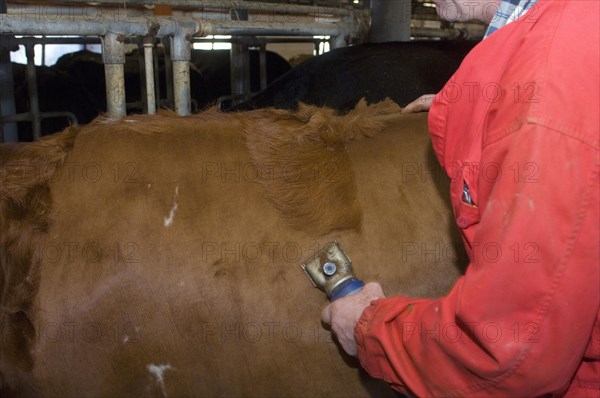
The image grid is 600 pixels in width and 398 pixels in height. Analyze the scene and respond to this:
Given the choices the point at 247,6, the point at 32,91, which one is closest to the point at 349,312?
the point at 247,6

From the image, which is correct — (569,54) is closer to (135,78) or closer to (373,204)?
(373,204)

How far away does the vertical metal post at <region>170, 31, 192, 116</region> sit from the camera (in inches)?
97.4

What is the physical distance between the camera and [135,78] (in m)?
5.96

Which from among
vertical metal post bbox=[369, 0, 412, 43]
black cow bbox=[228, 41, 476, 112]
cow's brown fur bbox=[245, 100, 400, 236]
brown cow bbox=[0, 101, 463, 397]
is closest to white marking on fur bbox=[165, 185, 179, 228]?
brown cow bbox=[0, 101, 463, 397]

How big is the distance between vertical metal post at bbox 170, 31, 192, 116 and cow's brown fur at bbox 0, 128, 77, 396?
3.40 ft

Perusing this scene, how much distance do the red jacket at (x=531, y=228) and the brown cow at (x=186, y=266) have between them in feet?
1.57

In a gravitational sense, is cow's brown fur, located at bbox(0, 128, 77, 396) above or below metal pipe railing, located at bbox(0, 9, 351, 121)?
below

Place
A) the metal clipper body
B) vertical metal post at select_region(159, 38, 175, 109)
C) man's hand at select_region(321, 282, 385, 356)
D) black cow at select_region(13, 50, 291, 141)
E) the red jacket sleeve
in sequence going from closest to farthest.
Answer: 1. the red jacket sleeve
2. man's hand at select_region(321, 282, 385, 356)
3. the metal clipper body
4. vertical metal post at select_region(159, 38, 175, 109)
5. black cow at select_region(13, 50, 291, 141)

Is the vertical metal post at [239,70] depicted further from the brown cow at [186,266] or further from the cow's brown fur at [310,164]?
the brown cow at [186,266]

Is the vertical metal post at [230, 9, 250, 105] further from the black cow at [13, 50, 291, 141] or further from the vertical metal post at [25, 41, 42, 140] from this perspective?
the vertical metal post at [25, 41, 42, 140]

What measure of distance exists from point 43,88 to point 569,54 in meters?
5.02

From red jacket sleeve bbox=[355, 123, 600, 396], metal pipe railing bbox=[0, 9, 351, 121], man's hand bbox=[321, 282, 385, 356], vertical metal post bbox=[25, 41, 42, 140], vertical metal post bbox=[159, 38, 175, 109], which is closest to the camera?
red jacket sleeve bbox=[355, 123, 600, 396]

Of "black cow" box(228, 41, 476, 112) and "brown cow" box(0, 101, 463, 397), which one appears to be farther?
"black cow" box(228, 41, 476, 112)

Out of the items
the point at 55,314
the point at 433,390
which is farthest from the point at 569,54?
the point at 55,314
